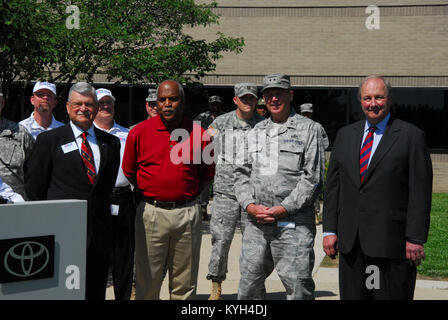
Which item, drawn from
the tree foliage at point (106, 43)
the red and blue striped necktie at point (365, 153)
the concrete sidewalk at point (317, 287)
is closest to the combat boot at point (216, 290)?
the concrete sidewalk at point (317, 287)

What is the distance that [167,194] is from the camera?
473 centimetres

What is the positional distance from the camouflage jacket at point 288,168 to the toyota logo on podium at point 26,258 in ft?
6.12

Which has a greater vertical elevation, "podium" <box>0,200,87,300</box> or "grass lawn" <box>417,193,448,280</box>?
"podium" <box>0,200,87,300</box>

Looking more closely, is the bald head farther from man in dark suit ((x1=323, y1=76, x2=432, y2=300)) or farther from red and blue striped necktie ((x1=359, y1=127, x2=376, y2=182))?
red and blue striped necktie ((x1=359, y1=127, x2=376, y2=182))

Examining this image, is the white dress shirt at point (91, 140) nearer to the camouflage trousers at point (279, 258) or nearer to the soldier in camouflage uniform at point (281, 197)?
the soldier in camouflage uniform at point (281, 197)

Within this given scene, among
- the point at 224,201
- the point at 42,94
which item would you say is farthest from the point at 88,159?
the point at 224,201

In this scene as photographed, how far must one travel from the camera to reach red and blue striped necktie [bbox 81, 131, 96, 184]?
461cm

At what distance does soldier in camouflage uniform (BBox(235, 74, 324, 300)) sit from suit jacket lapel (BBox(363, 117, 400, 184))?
0.63 metres

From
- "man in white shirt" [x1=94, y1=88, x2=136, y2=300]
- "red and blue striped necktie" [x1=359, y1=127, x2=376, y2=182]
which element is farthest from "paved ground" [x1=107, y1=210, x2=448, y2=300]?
"red and blue striped necktie" [x1=359, y1=127, x2=376, y2=182]

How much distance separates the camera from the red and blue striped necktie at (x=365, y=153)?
4.24 metres

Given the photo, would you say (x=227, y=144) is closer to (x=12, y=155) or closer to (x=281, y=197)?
(x=281, y=197)

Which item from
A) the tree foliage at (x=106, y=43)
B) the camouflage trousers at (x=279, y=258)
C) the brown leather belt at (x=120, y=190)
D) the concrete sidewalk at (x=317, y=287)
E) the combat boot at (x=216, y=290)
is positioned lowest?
the concrete sidewalk at (x=317, y=287)

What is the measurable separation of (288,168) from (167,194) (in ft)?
3.36

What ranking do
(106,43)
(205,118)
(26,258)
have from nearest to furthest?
(26,258) < (205,118) < (106,43)
